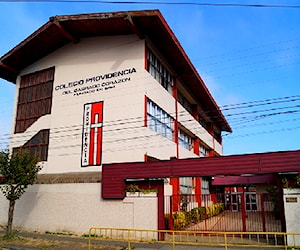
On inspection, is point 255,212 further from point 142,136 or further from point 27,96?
point 27,96

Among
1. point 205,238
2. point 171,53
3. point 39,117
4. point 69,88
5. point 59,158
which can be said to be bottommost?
point 205,238

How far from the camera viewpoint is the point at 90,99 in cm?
2183

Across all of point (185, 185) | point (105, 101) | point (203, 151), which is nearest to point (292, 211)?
point (105, 101)

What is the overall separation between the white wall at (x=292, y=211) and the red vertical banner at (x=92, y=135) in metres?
11.7

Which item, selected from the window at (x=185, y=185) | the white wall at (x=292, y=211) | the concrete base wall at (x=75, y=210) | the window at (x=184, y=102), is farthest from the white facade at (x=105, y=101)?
the white wall at (x=292, y=211)

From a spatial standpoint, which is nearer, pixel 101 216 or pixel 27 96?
pixel 101 216

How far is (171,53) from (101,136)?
8284 mm

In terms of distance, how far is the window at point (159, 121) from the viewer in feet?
68.1

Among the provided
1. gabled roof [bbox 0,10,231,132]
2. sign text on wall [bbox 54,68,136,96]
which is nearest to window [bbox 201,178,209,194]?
gabled roof [bbox 0,10,231,132]

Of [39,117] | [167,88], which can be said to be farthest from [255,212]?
[39,117]

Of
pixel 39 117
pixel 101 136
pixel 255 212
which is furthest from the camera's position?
pixel 255 212

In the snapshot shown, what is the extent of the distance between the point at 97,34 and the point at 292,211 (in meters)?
17.3

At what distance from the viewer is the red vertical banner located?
67.4 ft

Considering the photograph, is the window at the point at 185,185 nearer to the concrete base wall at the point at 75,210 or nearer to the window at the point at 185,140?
the window at the point at 185,140
